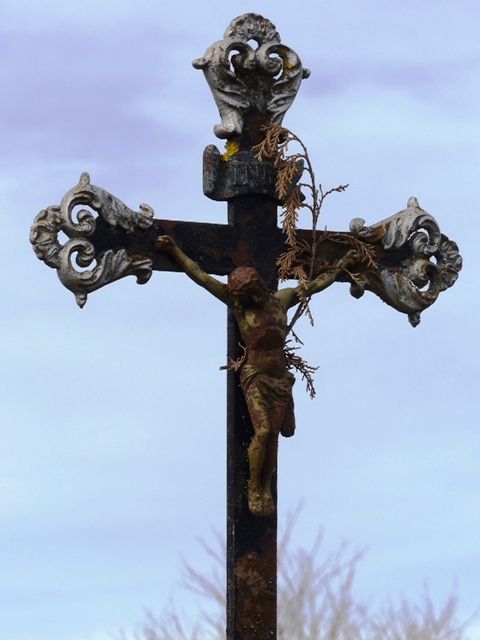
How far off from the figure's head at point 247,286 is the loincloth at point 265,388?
31 centimetres

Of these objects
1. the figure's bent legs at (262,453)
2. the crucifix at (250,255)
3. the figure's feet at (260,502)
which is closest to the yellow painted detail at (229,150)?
the crucifix at (250,255)

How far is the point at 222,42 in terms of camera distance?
682 cm

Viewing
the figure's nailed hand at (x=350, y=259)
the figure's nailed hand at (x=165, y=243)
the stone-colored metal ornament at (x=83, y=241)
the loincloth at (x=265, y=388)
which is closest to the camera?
the stone-colored metal ornament at (x=83, y=241)

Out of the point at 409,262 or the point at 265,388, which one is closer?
the point at 265,388

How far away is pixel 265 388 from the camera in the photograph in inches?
253

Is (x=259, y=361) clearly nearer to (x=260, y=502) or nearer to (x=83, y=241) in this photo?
(x=260, y=502)

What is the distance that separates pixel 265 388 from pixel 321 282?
2.13 ft

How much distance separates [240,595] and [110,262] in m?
1.62

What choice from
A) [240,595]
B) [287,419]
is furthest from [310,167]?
[240,595]

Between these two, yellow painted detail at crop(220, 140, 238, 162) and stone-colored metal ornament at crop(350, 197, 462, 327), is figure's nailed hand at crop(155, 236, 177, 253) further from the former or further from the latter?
stone-colored metal ornament at crop(350, 197, 462, 327)

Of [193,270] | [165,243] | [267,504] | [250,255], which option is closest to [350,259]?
[250,255]

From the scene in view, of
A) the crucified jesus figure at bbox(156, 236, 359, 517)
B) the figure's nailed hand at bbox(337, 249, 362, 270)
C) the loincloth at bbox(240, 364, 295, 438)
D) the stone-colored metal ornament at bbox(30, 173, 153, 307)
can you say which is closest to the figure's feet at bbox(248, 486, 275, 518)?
the crucified jesus figure at bbox(156, 236, 359, 517)

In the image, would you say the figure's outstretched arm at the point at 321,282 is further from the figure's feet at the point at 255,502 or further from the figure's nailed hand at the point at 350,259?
the figure's feet at the point at 255,502

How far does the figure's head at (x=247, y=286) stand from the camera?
21.0ft
